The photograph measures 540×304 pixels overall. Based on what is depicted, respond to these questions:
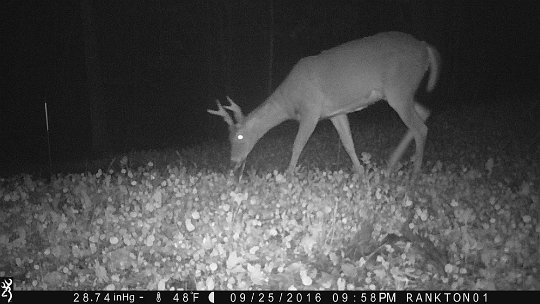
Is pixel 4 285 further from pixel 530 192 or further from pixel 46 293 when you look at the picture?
pixel 530 192

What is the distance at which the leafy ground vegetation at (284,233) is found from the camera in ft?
12.8

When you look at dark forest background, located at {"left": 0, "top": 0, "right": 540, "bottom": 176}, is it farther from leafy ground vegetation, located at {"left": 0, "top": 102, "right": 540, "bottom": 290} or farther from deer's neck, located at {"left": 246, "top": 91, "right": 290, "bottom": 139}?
leafy ground vegetation, located at {"left": 0, "top": 102, "right": 540, "bottom": 290}

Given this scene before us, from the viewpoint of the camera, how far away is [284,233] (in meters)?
4.73

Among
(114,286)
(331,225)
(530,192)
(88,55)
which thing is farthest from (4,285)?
(88,55)

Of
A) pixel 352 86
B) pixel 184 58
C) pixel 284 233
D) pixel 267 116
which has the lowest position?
pixel 284 233

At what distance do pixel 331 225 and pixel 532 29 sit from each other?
2409cm

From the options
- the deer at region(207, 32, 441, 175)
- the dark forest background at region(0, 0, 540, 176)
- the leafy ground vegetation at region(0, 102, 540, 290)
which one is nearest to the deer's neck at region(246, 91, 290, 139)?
the deer at region(207, 32, 441, 175)

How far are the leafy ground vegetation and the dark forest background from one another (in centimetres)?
1155

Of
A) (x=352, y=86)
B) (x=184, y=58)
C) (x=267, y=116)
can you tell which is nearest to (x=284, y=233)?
(x=352, y=86)

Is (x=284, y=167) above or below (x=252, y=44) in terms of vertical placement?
below

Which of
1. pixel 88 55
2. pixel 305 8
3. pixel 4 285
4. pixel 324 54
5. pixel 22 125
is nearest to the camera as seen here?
pixel 4 285

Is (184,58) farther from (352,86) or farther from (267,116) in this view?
(352,86)

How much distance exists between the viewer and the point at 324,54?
8.88 m

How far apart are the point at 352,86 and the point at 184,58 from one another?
631 inches
